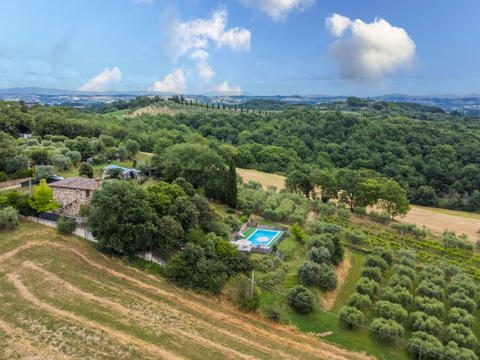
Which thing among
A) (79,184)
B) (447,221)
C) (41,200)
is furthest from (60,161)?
(447,221)

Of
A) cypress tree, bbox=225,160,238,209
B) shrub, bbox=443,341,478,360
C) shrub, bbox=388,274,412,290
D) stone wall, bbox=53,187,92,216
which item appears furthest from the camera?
cypress tree, bbox=225,160,238,209

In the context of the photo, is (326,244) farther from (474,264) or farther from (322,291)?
(474,264)

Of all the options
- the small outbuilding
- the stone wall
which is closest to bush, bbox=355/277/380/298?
the stone wall

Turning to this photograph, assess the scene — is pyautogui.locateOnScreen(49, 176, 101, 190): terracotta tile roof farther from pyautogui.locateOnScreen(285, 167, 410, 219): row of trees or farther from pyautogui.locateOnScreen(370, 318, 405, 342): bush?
pyautogui.locateOnScreen(285, 167, 410, 219): row of trees

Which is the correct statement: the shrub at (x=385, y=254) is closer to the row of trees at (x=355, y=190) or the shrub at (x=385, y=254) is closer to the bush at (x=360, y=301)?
the bush at (x=360, y=301)

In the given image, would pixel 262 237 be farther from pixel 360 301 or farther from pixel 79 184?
pixel 79 184

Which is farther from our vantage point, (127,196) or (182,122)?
(182,122)

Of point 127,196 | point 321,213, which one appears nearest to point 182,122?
point 321,213
